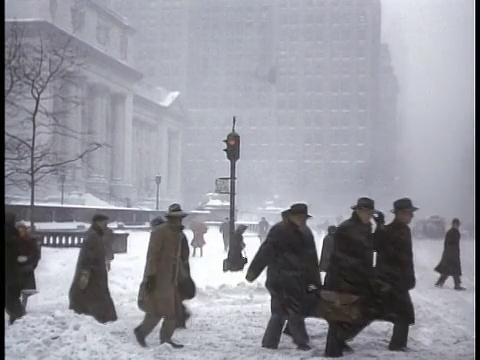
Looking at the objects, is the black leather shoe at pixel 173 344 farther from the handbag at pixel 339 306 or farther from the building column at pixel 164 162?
the building column at pixel 164 162

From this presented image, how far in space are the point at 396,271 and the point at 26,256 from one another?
160 inches

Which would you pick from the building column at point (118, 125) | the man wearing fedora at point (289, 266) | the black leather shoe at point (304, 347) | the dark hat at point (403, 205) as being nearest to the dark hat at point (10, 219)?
the man wearing fedora at point (289, 266)

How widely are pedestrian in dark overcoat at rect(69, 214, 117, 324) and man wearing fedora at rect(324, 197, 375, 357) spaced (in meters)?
2.71

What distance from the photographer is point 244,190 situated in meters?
16.9

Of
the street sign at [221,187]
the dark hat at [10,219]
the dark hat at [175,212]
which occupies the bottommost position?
the dark hat at [10,219]

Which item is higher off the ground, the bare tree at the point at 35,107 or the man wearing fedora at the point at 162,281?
the bare tree at the point at 35,107

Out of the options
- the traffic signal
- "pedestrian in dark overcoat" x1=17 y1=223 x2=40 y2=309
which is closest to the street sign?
the traffic signal

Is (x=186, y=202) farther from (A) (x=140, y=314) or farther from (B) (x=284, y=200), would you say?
(A) (x=140, y=314)

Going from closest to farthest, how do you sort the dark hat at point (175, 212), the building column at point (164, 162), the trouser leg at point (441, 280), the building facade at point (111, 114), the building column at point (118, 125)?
the dark hat at point (175, 212) < the trouser leg at point (441, 280) < the building column at point (164, 162) < the building facade at point (111, 114) < the building column at point (118, 125)

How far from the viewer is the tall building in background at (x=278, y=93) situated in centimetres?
1534

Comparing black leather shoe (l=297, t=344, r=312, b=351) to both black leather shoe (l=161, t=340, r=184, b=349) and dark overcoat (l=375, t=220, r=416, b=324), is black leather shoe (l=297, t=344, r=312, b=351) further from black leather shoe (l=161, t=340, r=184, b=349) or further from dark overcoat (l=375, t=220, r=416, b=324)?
black leather shoe (l=161, t=340, r=184, b=349)

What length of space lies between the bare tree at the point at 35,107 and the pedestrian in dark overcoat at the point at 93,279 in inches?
67.1

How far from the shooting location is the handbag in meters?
6.28

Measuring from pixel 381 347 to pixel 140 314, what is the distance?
340cm
